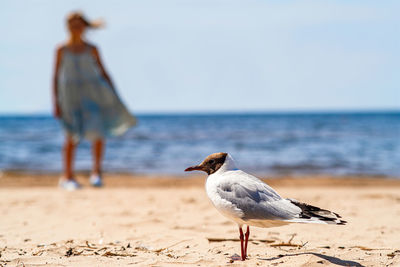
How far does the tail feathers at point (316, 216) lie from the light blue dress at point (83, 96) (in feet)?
14.1

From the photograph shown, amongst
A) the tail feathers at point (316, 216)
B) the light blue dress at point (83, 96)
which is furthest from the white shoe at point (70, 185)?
the tail feathers at point (316, 216)

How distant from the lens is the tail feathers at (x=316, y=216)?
7.68ft

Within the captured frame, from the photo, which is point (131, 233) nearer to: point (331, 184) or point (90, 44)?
point (90, 44)

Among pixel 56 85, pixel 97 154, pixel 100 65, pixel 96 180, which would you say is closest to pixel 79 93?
pixel 56 85

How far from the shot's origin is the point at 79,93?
6.29 meters

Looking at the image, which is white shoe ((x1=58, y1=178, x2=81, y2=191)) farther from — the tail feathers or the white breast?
the tail feathers

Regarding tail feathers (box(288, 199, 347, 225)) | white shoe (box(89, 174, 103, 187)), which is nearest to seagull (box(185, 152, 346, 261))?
tail feathers (box(288, 199, 347, 225))

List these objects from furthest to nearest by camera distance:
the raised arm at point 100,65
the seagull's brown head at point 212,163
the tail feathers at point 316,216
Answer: the raised arm at point 100,65, the seagull's brown head at point 212,163, the tail feathers at point 316,216

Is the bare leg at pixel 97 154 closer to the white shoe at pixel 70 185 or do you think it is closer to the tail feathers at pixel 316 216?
the white shoe at pixel 70 185

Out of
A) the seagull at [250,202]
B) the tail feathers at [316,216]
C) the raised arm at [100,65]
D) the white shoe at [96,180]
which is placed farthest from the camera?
the white shoe at [96,180]

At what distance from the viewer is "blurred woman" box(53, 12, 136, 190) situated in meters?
6.16

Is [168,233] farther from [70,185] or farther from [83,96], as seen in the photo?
[83,96]

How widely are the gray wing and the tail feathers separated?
4 centimetres

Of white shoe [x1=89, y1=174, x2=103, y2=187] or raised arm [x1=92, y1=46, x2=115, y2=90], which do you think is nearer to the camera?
raised arm [x1=92, y1=46, x2=115, y2=90]
